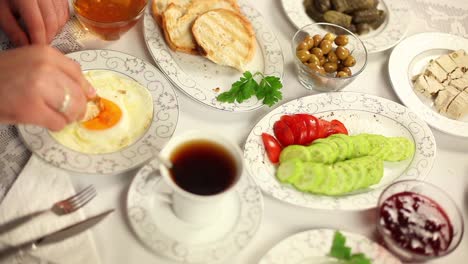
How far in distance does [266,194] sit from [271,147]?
190mm

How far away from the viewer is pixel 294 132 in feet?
6.09

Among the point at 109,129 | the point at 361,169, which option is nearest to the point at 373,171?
the point at 361,169

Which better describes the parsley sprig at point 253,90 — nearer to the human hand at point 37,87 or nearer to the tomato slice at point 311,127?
the tomato slice at point 311,127

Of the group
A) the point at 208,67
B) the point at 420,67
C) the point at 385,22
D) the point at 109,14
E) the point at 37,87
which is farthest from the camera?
the point at 385,22

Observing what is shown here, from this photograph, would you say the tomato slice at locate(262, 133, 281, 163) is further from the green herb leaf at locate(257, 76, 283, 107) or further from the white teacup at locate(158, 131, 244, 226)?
the white teacup at locate(158, 131, 244, 226)

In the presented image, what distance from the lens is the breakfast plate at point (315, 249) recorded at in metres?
1.56

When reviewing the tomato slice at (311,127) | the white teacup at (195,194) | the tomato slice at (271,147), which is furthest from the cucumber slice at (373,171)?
the white teacup at (195,194)

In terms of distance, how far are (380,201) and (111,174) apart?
93 centimetres

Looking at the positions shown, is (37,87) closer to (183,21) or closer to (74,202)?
(74,202)

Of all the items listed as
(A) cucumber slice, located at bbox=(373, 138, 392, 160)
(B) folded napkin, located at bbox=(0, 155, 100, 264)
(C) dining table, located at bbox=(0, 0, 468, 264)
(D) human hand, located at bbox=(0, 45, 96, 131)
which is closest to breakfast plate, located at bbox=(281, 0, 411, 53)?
(C) dining table, located at bbox=(0, 0, 468, 264)

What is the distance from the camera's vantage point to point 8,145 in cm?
167

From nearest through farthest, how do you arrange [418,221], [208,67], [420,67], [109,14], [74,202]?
[74,202]
[418,221]
[109,14]
[208,67]
[420,67]

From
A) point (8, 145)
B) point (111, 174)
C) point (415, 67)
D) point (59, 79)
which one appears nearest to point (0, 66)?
point (59, 79)

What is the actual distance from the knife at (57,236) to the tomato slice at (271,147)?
2.00 ft
